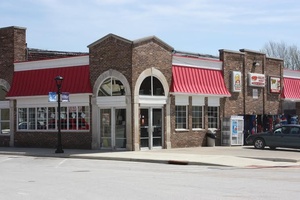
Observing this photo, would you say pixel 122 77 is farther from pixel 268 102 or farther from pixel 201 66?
pixel 268 102

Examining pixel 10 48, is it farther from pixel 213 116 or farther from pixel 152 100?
pixel 213 116

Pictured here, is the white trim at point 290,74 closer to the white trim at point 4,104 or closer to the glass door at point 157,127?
the glass door at point 157,127

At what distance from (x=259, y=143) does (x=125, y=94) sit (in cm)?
860

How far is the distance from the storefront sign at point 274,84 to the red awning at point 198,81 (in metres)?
5.52

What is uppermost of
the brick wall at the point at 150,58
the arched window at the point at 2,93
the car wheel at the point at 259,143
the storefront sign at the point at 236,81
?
the brick wall at the point at 150,58

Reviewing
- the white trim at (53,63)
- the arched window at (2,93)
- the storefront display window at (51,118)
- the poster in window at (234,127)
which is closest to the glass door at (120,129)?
the storefront display window at (51,118)

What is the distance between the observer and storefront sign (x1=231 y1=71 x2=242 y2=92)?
103 ft

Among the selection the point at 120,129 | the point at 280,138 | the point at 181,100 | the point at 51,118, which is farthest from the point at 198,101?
the point at 51,118

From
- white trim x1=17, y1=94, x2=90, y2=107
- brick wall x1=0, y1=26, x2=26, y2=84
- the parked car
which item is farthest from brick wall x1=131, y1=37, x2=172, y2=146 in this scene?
brick wall x1=0, y1=26, x2=26, y2=84

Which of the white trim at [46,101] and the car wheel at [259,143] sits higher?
the white trim at [46,101]

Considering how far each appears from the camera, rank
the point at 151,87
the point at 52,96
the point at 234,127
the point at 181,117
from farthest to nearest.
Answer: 1. the point at 234,127
2. the point at 181,117
3. the point at 151,87
4. the point at 52,96

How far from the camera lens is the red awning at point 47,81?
27.3 m

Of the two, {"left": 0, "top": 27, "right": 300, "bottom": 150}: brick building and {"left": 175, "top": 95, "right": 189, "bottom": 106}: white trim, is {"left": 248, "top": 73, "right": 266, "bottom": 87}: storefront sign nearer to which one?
{"left": 0, "top": 27, "right": 300, "bottom": 150}: brick building

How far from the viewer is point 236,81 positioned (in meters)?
31.8
